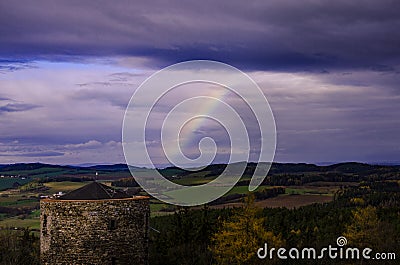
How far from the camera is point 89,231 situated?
91.6ft

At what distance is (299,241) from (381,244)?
1175cm

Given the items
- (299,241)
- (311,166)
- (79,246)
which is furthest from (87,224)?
(311,166)

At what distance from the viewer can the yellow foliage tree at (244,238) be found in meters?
34.7

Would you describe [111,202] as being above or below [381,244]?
above

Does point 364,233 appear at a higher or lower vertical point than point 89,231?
lower

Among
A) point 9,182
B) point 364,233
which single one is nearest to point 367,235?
point 364,233

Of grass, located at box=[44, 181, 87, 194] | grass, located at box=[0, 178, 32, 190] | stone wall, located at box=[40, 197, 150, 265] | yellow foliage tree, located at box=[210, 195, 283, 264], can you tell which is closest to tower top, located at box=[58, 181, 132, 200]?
stone wall, located at box=[40, 197, 150, 265]

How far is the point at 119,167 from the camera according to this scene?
568 ft

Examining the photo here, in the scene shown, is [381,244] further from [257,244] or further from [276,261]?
[257,244]

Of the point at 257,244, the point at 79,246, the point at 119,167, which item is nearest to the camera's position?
the point at 79,246

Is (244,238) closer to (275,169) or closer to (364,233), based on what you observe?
(364,233)

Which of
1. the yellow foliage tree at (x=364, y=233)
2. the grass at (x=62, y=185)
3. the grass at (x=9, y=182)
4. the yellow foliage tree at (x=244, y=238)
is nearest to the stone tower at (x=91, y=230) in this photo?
the yellow foliage tree at (x=244, y=238)

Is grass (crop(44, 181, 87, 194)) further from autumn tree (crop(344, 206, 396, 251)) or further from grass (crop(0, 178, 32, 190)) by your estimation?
autumn tree (crop(344, 206, 396, 251))

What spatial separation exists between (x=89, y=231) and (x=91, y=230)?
108mm
